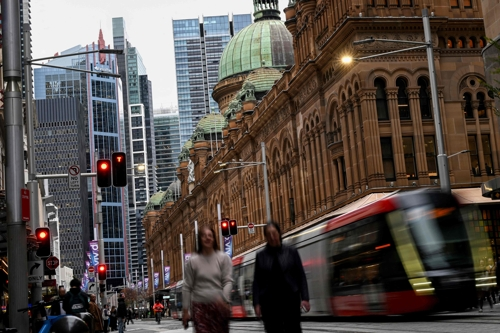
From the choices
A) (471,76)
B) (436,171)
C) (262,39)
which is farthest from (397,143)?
(262,39)

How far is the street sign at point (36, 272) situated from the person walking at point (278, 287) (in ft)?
45.0

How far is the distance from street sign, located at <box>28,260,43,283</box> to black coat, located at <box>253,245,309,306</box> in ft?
45.0

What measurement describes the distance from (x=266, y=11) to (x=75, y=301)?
102m

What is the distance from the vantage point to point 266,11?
389 ft

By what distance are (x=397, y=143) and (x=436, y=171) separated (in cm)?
273

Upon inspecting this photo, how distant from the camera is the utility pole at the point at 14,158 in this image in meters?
16.6

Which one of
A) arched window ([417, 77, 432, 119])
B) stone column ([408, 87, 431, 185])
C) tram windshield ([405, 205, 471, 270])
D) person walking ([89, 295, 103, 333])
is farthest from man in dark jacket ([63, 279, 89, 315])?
arched window ([417, 77, 432, 119])

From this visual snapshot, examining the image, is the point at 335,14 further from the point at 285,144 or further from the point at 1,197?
the point at 1,197

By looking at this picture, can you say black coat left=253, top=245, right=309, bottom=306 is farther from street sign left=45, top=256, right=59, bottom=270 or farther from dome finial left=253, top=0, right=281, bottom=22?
dome finial left=253, top=0, right=281, bottom=22

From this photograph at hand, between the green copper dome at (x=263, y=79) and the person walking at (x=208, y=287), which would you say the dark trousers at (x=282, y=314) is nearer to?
the person walking at (x=208, y=287)

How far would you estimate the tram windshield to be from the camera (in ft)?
75.2

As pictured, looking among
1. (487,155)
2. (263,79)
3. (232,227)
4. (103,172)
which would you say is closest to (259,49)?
(263,79)

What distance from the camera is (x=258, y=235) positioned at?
77750 millimetres

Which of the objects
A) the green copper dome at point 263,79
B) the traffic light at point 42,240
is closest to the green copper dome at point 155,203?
the green copper dome at point 263,79
